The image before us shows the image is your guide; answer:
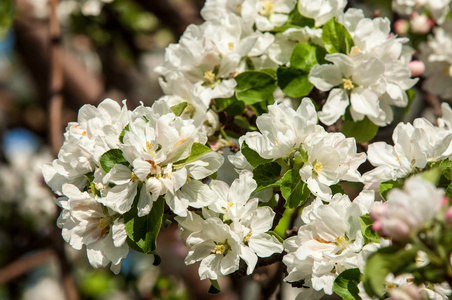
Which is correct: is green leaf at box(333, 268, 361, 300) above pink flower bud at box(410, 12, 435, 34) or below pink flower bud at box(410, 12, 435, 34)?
below

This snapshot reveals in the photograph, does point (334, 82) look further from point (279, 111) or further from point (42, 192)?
point (42, 192)

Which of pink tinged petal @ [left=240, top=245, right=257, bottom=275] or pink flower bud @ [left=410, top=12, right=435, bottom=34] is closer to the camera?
pink tinged petal @ [left=240, top=245, right=257, bottom=275]

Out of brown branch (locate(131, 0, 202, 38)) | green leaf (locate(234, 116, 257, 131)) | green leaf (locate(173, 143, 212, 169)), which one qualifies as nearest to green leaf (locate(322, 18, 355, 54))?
green leaf (locate(234, 116, 257, 131))

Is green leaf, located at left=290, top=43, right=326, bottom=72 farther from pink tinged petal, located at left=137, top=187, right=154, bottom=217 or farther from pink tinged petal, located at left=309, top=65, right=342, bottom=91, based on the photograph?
pink tinged petal, located at left=137, top=187, right=154, bottom=217

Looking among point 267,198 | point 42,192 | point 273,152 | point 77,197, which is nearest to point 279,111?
point 273,152

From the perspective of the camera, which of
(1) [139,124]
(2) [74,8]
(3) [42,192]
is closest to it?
(1) [139,124]
